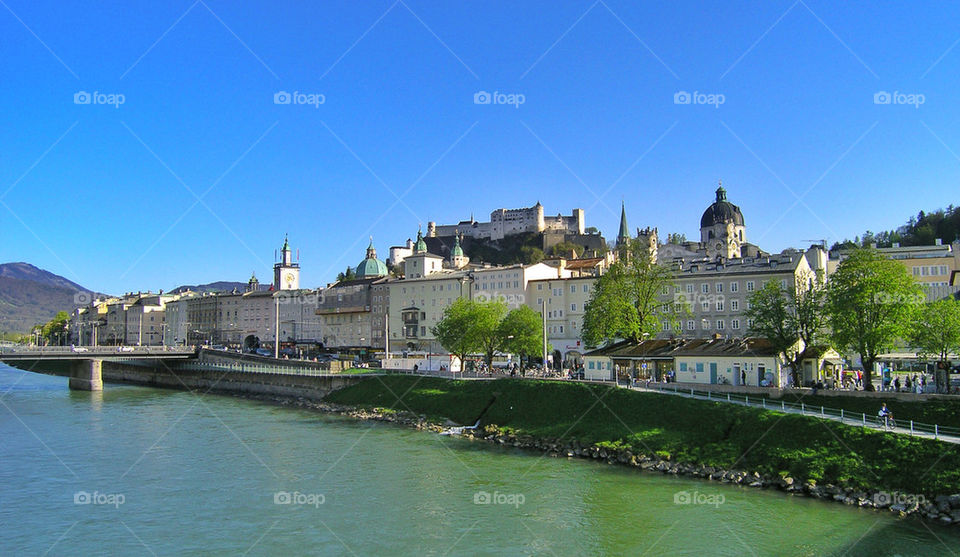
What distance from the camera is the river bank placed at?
25984 millimetres

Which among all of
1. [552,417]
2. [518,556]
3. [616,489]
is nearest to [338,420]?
[552,417]

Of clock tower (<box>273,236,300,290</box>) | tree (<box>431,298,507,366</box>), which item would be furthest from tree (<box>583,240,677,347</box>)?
clock tower (<box>273,236,300,290</box>)

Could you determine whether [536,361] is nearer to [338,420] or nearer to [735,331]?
[735,331]

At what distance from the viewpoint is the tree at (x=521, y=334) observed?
191 feet

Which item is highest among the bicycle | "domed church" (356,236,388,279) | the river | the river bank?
"domed church" (356,236,388,279)

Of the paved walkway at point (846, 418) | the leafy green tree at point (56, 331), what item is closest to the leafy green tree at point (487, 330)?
the paved walkway at point (846, 418)

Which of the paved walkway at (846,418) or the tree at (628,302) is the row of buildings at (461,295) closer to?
the tree at (628,302)

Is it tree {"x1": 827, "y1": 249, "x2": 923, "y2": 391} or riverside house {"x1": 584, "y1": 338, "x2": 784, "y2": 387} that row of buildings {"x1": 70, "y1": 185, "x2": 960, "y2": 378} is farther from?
tree {"x1": 827, "y1": 249, "x2": 923, "y2": 391}

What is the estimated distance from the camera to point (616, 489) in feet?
92.6

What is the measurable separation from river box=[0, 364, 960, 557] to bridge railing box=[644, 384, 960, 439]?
20.5 ft

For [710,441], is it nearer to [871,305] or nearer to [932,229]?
[871,305]

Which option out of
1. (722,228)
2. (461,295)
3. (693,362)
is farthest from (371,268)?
(693,362)

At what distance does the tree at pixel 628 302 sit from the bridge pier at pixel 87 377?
5093 centimetres

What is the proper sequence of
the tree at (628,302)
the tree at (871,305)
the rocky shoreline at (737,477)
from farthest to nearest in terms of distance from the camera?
the tree at (628,302)
the tree at (871,305)
the rocky shoreline at (737,477)
